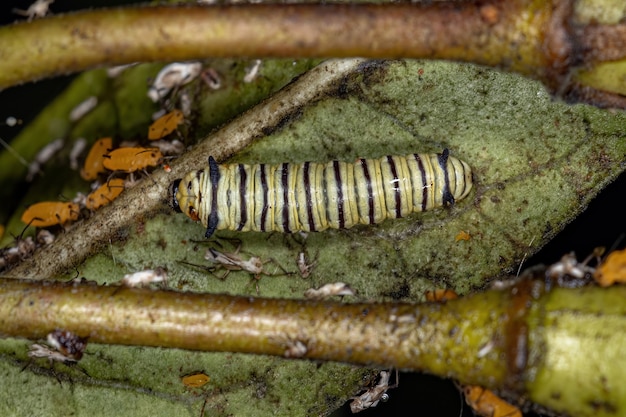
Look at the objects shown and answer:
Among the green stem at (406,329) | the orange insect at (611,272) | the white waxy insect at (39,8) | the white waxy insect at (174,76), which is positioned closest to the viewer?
the green stem at (406,329)

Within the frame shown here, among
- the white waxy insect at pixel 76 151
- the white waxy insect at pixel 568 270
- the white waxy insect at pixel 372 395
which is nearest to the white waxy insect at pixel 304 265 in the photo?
the white waxy insect at pixel 372 395

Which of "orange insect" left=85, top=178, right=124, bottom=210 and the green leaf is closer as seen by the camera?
the green leaf

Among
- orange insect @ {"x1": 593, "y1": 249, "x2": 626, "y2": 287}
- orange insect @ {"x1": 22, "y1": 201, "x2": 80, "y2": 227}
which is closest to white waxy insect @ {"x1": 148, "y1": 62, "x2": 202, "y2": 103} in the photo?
orange insect @ {"x1": 22, "y1": 201, "x2": 80, "y2": 227}

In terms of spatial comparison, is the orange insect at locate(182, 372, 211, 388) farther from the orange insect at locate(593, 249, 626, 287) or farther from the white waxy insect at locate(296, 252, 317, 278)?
the orange insect at locate(593, 249, 626, 287)

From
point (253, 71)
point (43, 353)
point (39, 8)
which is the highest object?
point (39, 8)

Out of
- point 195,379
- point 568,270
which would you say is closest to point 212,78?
point 195,379

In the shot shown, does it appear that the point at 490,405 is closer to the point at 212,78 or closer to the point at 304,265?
the point at 304,265

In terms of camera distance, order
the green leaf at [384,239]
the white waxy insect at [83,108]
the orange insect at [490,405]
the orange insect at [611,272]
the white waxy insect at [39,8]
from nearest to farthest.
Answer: the orange insect at [611,272] < the orange insect at [490,405] < the green leaf at [384,239] < the white waxy insect at [39,8] < the white waxy insect at [83,108]

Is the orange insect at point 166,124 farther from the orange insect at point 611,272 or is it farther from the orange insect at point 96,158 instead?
the orange insect at point 611,272
